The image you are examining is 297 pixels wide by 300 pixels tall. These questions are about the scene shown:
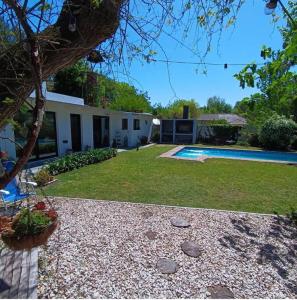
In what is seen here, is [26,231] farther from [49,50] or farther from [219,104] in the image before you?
[219,104]

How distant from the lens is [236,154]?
18578mm

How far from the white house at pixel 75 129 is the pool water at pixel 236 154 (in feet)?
17.6

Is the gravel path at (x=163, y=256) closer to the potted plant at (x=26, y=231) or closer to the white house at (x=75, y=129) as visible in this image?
the potted plant at (x=26, y=231)

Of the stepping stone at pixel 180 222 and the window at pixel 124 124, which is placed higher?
the window at pixel 124 124

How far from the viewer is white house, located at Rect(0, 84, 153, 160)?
11.5 meters

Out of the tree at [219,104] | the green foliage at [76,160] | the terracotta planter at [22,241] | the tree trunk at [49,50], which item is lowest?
the green foliage at [76,160]

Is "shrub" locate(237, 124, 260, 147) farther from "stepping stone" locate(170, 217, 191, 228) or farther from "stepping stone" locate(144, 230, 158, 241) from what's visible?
"stepping stone" locate(144, 230, 158, 241)

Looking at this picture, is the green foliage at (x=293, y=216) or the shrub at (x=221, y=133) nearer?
the green foliage at (x=293, y=216)

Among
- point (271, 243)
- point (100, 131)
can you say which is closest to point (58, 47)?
point (271, 243)

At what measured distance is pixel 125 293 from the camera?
9.65 feet

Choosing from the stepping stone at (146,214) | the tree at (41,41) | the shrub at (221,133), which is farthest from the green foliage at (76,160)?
the shrub at (221,133)

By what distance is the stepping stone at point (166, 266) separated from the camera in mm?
3382

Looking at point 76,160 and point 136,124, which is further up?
point 136,124

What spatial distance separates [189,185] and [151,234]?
4.21 m
